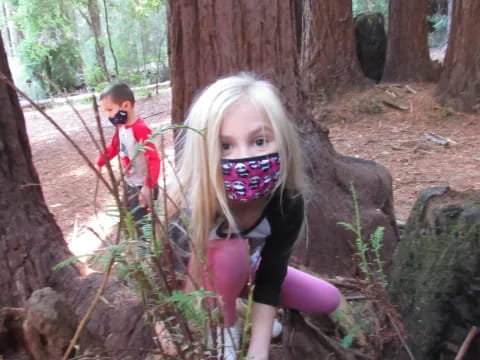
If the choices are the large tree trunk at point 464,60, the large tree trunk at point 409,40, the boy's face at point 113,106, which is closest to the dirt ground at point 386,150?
the large tree trunk at point 464,60

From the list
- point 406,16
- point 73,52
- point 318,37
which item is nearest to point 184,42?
point 318,37

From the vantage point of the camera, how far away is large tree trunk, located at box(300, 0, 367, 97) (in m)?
7.12

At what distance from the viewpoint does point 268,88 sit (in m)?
1.62

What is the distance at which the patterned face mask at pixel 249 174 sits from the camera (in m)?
1.47

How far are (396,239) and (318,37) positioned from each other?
15.9 feet

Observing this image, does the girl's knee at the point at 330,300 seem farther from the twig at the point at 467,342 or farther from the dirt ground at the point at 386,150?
the dirt ground at the point at 386,150

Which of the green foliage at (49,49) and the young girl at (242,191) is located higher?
the green foliage at (49,49)

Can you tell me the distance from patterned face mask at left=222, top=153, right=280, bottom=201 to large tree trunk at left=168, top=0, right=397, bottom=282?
114cm

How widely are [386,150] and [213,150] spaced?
4620mm

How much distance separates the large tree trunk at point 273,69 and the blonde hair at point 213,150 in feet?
3.65

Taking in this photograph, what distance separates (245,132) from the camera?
148cm

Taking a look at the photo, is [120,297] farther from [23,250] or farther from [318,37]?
[318,37]

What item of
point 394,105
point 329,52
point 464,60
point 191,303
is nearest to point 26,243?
point 191,303

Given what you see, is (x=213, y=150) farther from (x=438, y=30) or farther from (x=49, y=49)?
(x=438, y=30)
